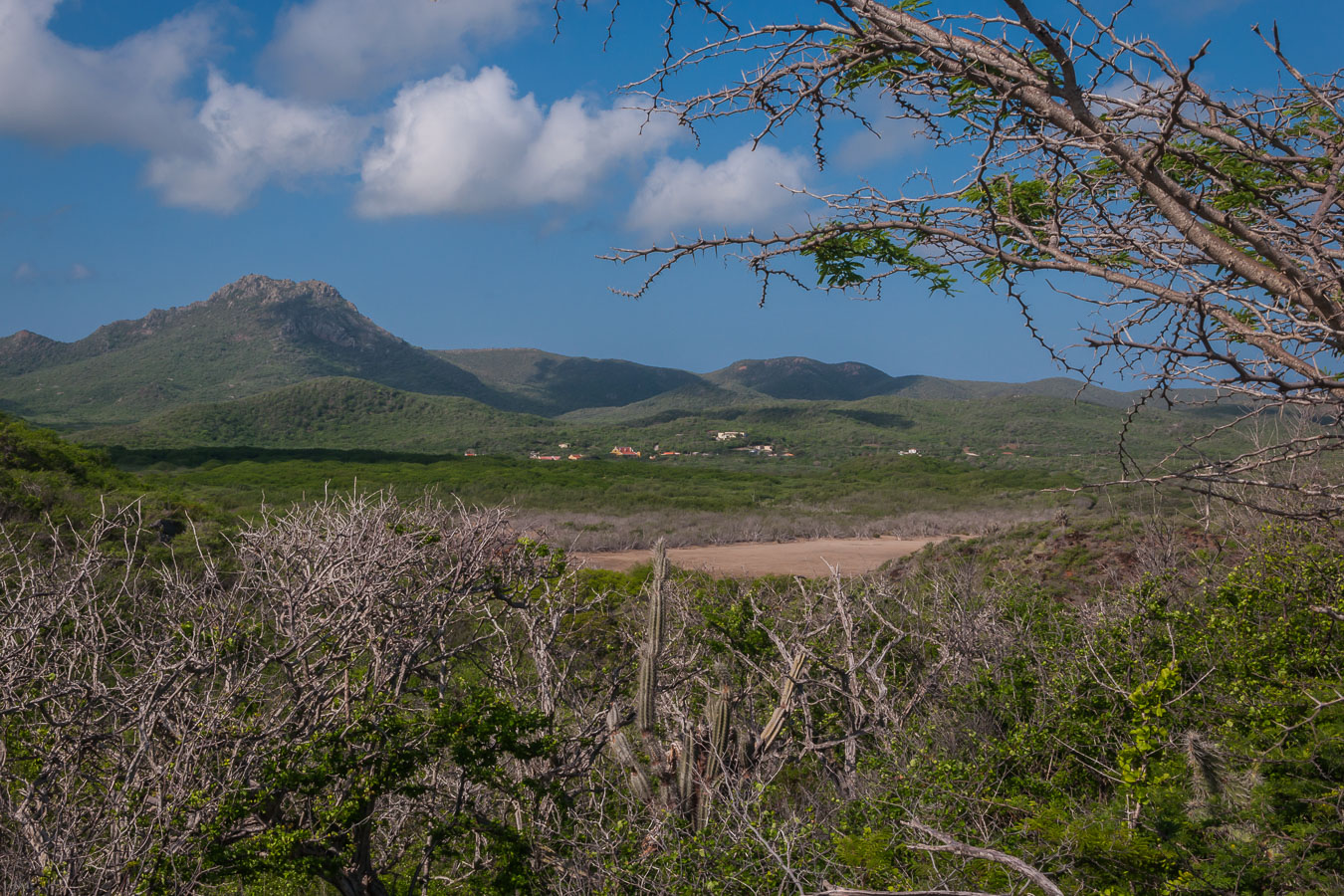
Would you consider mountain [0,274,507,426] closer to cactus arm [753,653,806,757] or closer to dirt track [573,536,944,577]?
dirt track [573,536,944,577]

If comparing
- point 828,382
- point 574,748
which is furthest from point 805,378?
point 574,748

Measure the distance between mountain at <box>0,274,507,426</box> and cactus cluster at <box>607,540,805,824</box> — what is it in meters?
85.4

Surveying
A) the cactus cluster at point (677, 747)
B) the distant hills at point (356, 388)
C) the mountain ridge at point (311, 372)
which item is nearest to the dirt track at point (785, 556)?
the distant hills at point (356, 388)

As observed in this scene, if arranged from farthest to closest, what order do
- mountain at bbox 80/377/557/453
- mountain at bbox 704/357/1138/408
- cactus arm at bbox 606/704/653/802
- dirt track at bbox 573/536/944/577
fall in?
mountain at bbox 704/357/1138/408 → mountain at bbox 80/377/557/453 → dirt track at bbox 573/536/944/577 → cactus arm at bbox 606/704/653/802

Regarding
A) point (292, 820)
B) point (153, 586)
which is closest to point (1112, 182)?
point (292, 820)

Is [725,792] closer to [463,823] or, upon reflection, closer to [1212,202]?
[463,823]

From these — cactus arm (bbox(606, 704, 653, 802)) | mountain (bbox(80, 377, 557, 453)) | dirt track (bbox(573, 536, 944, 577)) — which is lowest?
dirt track (bbox(573, 536, 944, 577))

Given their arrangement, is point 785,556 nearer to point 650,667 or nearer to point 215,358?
point 650,667

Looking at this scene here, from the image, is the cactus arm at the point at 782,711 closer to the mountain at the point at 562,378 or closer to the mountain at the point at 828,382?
the mountain at the point at 828,382

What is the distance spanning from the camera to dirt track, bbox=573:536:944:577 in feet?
64.5

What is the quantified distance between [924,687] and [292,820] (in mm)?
4372

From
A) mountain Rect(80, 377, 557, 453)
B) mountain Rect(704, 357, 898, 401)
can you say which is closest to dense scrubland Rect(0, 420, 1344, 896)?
mountain Rect(80, 377, 557, 453)

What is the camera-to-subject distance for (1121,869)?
10.9 ft

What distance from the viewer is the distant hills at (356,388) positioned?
69.2m
